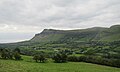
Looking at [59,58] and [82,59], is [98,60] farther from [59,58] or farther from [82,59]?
[59,58]

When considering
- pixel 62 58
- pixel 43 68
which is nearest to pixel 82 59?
pixel 62 58

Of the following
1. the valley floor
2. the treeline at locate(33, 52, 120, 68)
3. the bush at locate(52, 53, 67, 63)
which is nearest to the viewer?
the valley floor

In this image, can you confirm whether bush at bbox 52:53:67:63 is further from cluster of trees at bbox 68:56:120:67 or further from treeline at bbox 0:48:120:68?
cluster of trees at bbox 68:56:120:67

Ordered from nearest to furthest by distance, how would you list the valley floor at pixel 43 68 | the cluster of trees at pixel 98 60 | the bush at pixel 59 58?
1. the valley floor at pixel 43 68
2. the cluster of trees at pixel 98 60
3. the bush at pixel 59 58

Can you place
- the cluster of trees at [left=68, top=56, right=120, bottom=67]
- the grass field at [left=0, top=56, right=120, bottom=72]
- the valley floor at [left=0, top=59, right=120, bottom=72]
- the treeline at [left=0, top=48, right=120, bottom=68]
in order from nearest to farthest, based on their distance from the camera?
the valley floor at [left=0, top=59, right=120, bottom=72] → the grass field at [left=0, top=56, right=120, bottom=72] → the cluster of trees at [left=68, top=56, right=120, bottom=67] → the treeline at [left=0, top=48, right=120, bottom=68]

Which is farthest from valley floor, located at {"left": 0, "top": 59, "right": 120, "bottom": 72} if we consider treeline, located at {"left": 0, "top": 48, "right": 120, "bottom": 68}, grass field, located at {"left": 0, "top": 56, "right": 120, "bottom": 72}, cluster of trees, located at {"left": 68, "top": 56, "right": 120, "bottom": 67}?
treeline, located at {"left": 0, "top": 48, "right": 120, "bottom": 68}

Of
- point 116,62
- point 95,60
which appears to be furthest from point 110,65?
point 95,60

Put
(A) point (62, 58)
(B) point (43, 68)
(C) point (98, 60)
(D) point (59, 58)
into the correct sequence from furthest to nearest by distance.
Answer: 1. (A) point (62, 58)
2. (D) point (59, 58)
3. (C) point (98, 60)
4. (B) point (43, 68)

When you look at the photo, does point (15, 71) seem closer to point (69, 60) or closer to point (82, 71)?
point (82, 71)

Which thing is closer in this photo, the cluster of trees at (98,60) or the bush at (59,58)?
the cluster of trees at (98,60)

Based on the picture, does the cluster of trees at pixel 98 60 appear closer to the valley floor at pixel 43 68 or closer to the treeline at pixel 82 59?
the treeline at pixel 82 59

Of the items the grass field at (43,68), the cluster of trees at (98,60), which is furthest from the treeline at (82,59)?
the grass field at (43,68)

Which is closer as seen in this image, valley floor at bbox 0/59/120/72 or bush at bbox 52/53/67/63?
valley floor at bbox 0/59/120/72

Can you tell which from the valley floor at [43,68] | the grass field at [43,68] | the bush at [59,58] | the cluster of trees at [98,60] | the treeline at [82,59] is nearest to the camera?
the valley floor at [43,68]
